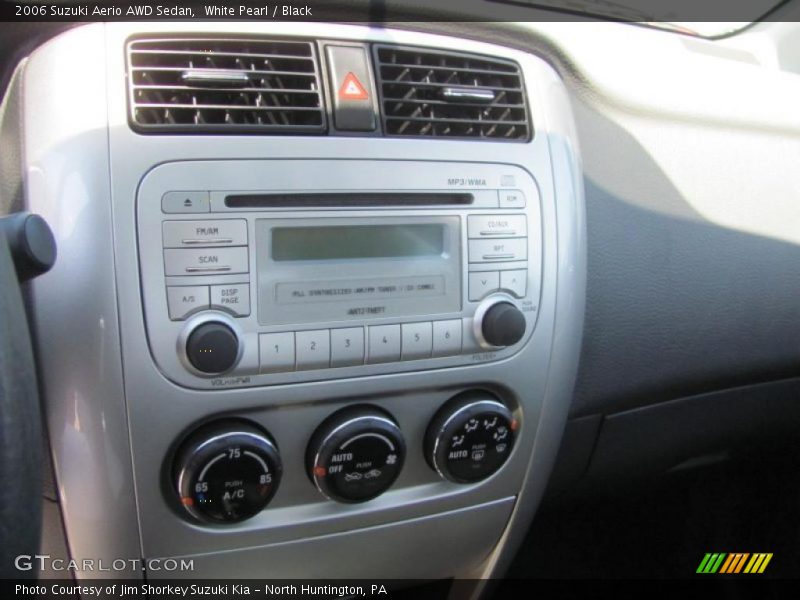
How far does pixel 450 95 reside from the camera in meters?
0.92

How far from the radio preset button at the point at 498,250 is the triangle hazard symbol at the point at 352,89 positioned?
22 cm

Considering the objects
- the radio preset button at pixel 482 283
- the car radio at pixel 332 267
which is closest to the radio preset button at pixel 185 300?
the car radio at pixel 332 267

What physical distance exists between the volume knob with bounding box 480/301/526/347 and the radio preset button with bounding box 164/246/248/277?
0.30 m

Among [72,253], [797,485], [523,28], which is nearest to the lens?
[72,253]

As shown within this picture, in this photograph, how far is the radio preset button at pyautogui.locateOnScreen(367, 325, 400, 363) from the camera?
2.89ft

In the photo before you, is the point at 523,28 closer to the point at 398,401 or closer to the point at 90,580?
the point at 398,401

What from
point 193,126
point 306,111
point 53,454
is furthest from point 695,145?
point 53,454

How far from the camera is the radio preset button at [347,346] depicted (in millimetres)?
864

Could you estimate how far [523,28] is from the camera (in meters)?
1.01

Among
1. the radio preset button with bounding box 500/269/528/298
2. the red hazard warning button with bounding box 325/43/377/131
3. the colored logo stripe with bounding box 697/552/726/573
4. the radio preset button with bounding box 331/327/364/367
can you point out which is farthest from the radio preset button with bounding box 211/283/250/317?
the colored logo stripe with bounding box 697/552/726/573

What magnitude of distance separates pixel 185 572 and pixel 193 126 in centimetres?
53

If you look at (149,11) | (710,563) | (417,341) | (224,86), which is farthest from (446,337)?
(710,563)

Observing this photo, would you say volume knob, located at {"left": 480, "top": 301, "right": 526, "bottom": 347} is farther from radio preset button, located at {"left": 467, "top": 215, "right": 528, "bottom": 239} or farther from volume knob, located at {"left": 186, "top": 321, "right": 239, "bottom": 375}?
volume knob, located at {"left": 186, "top": 321, "right": 239, "bottom": 375}

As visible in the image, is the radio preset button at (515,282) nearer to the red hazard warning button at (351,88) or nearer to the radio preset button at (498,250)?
the radio preset button at (498,250)
